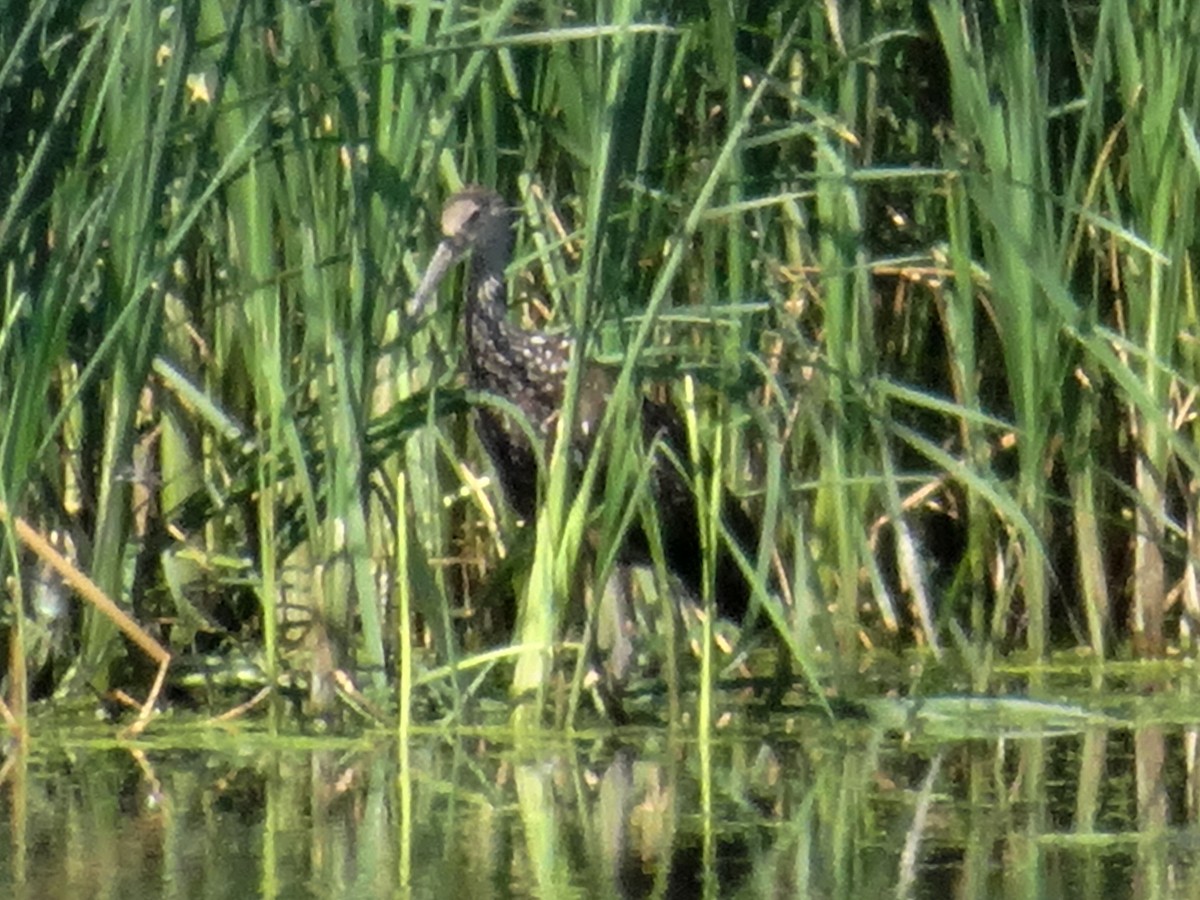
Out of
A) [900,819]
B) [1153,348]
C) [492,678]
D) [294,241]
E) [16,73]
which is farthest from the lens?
[1153,348]

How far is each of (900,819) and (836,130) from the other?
1.44m

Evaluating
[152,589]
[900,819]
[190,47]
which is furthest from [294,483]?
[900,819]

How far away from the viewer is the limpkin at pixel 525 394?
5512 millimetres

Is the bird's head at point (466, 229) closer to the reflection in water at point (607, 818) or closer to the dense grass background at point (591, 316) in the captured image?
the dense grass background at point (591, 316)

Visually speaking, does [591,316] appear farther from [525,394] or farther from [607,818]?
[525,394]

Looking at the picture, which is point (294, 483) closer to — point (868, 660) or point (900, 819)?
point (868, 660)

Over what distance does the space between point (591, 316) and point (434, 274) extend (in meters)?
0.98

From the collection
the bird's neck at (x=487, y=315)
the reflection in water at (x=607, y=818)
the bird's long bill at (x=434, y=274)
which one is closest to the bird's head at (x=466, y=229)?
the bird's long bill at (x=434, y=274)

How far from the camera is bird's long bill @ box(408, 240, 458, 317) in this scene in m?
5.36

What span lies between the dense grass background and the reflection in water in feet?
0.71

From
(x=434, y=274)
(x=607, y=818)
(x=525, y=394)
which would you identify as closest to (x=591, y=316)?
(x=607, y=818)

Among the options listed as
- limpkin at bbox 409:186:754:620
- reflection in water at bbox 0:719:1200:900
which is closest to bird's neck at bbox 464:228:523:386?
limpkin at bbox 409:186:754:620

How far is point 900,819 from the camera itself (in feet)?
13.7

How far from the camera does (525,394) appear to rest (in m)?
5.86
